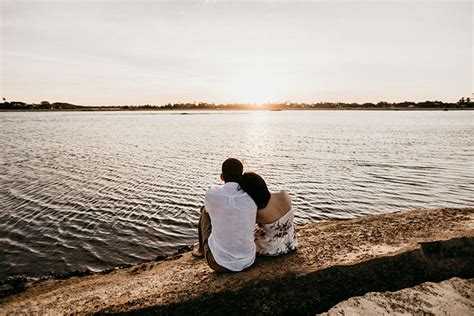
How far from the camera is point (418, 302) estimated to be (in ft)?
15.7

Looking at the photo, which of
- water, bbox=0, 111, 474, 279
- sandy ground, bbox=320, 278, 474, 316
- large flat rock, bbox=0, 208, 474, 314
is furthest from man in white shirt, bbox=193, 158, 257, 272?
water, bbox=0, 111, 474, 279

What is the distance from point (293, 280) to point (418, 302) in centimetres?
185

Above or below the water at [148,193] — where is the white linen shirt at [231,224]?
above

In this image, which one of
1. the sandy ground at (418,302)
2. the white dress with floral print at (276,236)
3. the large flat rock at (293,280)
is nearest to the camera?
the sandy ground at (418,302)

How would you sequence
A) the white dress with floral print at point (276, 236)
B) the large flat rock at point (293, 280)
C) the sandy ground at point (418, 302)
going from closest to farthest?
the sandy ground at point (418, 302) → the large flat rock at point (293, 280) → the white dress with floral print at point (276, 236)

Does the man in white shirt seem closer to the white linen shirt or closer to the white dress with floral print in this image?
the white linen shirt

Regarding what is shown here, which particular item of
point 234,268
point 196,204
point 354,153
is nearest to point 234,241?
point 234,268

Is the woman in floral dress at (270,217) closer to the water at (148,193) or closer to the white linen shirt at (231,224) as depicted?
the white linen shirt at (231,224)

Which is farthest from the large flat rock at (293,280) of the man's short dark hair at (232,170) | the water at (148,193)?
the water at (148,193)

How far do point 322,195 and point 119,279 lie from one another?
9898mm

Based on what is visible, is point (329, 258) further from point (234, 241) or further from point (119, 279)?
point (119, 279)

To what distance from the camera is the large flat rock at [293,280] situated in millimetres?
4734

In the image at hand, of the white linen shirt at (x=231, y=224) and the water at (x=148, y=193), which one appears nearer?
the white linen shirt at (x=231, y=224)

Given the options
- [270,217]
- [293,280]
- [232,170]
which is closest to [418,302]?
[293,280]
